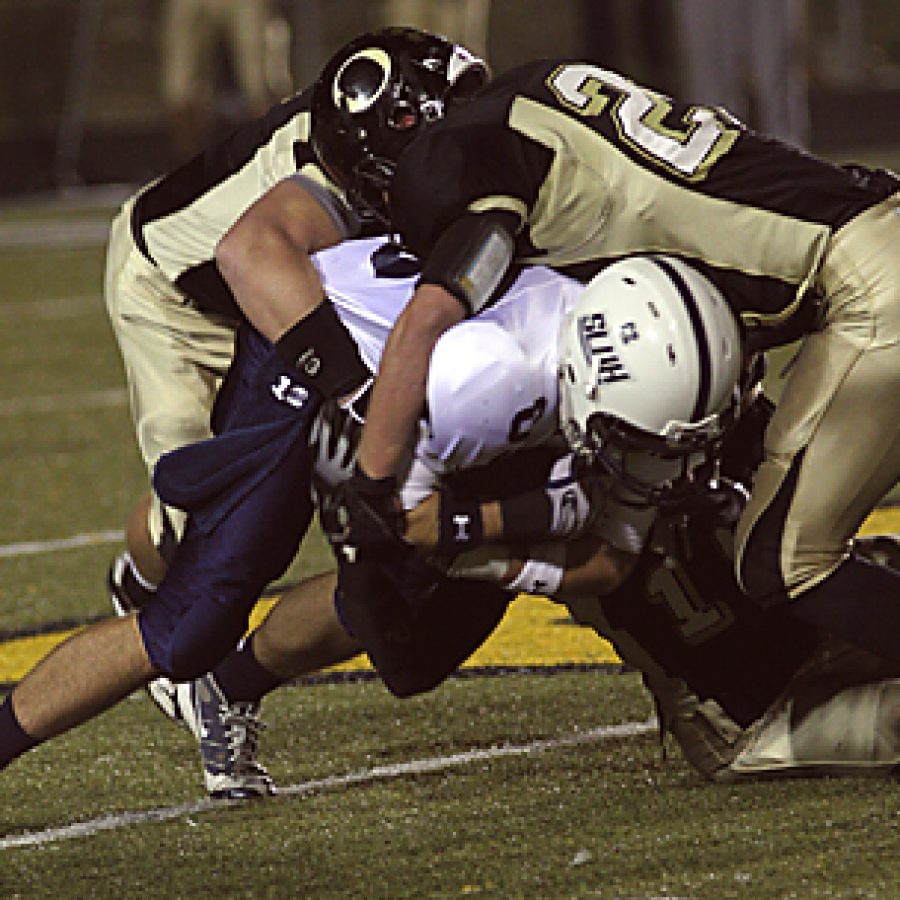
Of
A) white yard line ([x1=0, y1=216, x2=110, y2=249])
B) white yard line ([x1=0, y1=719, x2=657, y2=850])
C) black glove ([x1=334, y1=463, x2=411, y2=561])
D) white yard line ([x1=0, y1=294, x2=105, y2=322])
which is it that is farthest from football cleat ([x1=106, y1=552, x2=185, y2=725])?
white yard line ([x1=0, y1=216, x2=110, y2=249])

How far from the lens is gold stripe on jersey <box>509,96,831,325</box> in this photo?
3.12m

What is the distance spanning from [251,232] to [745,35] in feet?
25.4

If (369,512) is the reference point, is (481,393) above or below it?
above

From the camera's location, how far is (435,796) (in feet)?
10.9

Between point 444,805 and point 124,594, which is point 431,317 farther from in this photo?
point 124,594

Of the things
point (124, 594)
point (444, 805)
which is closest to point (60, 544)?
point (124, 594)

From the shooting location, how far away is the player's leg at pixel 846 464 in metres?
3.13

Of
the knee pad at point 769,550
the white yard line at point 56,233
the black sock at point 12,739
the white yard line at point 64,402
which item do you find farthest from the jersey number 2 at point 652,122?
the white yard line at point 56,233

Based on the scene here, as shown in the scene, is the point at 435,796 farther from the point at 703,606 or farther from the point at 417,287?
the point at 417,287

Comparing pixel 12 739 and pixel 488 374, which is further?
pixel 12 739

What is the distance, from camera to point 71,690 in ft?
10.6

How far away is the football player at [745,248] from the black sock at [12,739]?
589 millimetres

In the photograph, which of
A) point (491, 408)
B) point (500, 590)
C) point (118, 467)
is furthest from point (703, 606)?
point (118, 467)

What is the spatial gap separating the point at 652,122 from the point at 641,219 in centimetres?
16
